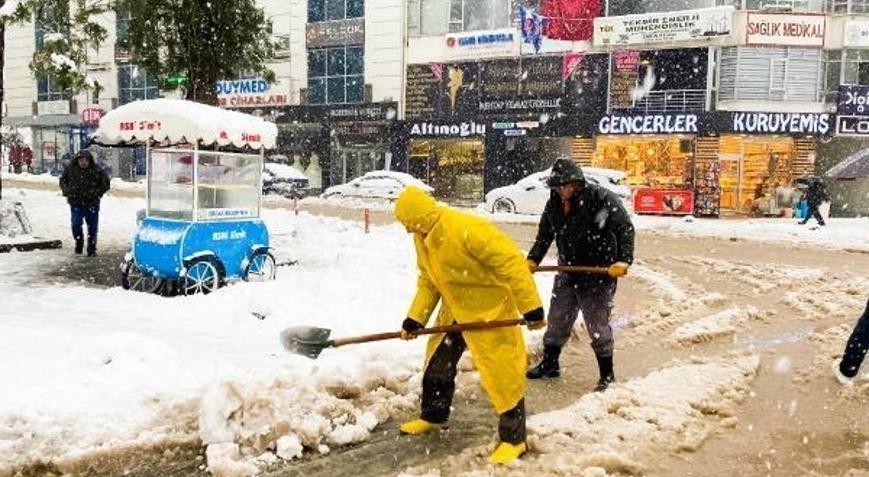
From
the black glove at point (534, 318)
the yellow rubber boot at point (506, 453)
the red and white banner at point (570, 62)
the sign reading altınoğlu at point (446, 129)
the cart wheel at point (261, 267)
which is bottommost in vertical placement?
the yellow rubber boot at point (506, 453)

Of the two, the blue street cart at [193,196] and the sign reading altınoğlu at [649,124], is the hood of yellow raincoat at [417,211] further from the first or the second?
the sign reading altınoğlu at [649,124]

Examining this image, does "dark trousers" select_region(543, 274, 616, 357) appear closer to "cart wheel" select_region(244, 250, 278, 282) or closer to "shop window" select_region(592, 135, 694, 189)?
"cart wheel" select_region(244, 250, 278, 282)

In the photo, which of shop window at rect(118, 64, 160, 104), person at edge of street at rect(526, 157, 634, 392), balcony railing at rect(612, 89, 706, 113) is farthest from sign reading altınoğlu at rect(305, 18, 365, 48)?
person at edge of street at rect(526, 157, 634, 392)

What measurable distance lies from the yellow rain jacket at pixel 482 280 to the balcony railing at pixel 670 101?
24.5 meters

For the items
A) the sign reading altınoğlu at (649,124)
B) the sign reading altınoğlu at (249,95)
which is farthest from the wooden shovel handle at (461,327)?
the sign reading altınoğlu at (249,95)

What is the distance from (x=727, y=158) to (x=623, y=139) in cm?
371

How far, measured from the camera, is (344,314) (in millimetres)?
8133

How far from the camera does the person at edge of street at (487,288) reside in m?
4.47

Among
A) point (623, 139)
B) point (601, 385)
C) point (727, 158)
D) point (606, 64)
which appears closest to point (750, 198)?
point (727, 158)

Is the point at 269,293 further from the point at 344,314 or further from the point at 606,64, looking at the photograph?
the point at 606,64

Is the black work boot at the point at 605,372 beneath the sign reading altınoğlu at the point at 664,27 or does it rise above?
beneath

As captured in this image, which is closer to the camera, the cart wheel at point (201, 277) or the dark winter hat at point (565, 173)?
the dark winter hat at point (565, 173)

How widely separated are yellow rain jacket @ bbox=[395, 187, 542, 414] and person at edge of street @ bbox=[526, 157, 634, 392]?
1.29 m

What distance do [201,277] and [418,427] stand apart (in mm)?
5313
